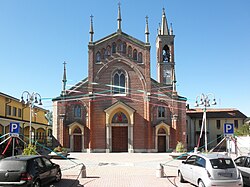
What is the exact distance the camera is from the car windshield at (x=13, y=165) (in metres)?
10.5

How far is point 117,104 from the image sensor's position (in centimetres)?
3459

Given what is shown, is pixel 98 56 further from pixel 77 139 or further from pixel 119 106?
pixel 77 139

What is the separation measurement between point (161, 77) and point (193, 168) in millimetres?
30877

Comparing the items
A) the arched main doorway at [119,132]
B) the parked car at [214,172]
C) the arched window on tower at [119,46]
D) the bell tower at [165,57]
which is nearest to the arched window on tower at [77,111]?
the arched main doorway at [119,132]

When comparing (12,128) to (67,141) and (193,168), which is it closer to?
(193,168)

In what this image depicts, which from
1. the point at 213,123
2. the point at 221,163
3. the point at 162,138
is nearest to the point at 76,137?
the point at 162,138

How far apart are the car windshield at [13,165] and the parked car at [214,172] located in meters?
6.98

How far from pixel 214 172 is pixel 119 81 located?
86.0ft

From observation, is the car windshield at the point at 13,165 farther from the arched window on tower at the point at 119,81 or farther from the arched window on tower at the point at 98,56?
the arched window on tower at the point at 98,56

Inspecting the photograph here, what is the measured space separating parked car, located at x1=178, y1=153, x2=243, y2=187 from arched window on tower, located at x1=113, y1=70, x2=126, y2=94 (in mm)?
24197

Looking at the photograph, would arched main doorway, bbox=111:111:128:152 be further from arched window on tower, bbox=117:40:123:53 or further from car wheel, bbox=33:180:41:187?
car wheel, bbox=33:180:41:187

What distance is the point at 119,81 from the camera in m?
36.0

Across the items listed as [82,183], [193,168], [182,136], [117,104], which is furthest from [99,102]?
[193,168]

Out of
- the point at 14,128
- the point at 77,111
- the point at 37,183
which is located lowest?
the point at 37,183
